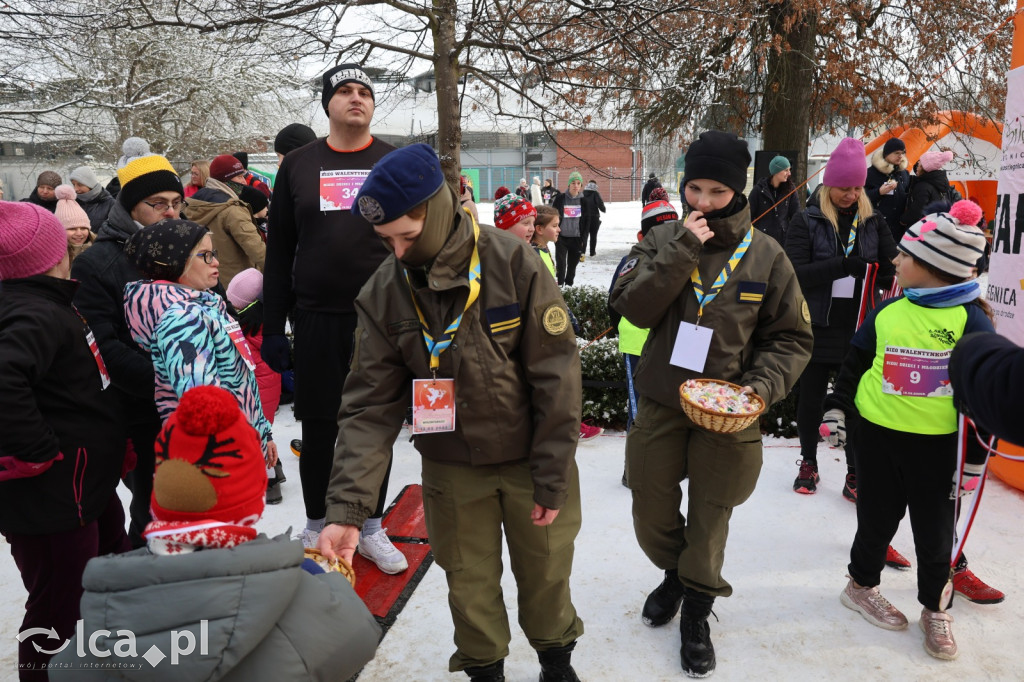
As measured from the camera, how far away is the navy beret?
196cm

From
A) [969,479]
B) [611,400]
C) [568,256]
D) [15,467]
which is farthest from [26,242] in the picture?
[568,256]

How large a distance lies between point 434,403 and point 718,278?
4.00ft

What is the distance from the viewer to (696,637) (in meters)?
2.76

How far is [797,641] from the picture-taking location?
293 cm

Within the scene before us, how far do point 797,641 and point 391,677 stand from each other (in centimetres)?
173

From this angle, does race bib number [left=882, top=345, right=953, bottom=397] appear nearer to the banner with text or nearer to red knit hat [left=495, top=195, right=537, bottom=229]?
the banner with text

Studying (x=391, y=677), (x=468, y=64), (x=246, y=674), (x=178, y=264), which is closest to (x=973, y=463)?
(x=391, y=677)

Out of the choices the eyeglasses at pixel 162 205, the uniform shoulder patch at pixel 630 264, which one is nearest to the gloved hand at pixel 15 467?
the eyeglasses at pixel 162 205

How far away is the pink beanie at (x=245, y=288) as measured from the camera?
12.6ft

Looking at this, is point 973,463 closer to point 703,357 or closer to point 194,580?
point 703,357

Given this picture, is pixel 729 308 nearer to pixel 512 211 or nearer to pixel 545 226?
pixel 512 211

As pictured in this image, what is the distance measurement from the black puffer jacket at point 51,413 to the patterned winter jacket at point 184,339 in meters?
0.23

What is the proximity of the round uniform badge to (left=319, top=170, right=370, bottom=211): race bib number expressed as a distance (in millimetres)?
1348

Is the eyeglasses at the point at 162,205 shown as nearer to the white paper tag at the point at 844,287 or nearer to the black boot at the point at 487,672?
the black boot at the point at 487,672
